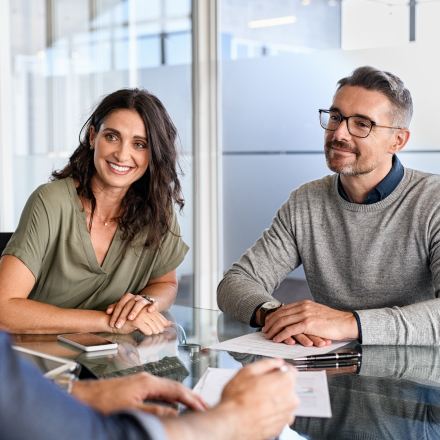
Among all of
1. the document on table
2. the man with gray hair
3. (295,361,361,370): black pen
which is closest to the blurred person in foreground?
→ the document on table

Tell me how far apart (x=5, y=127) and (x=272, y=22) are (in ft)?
6.21

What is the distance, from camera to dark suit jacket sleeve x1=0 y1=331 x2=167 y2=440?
0.65 meters

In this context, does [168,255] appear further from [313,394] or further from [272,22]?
[272,22]

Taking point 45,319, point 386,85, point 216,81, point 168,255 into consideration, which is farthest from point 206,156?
point 45,319

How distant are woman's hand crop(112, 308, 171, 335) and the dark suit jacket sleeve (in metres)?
1.01

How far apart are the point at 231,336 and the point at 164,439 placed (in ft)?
3.25

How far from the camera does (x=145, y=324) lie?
1740 mm

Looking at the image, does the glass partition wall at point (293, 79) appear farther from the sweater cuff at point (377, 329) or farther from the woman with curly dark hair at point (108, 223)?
the sweater cuff at point (377, 329)

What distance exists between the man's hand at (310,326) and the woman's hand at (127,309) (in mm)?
390

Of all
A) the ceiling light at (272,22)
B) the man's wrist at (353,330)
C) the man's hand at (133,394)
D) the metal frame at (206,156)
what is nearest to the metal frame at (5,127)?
the metal frame at (206,156)

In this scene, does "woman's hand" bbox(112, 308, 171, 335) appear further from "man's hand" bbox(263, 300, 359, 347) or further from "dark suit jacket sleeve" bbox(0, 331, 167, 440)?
"dark suit jacket sleeve" bbox(0, 331, 167, 440)

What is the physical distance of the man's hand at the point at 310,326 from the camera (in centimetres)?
161

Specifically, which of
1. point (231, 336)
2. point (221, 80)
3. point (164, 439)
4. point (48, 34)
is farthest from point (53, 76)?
point (164, 439)

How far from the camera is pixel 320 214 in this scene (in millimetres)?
2225
